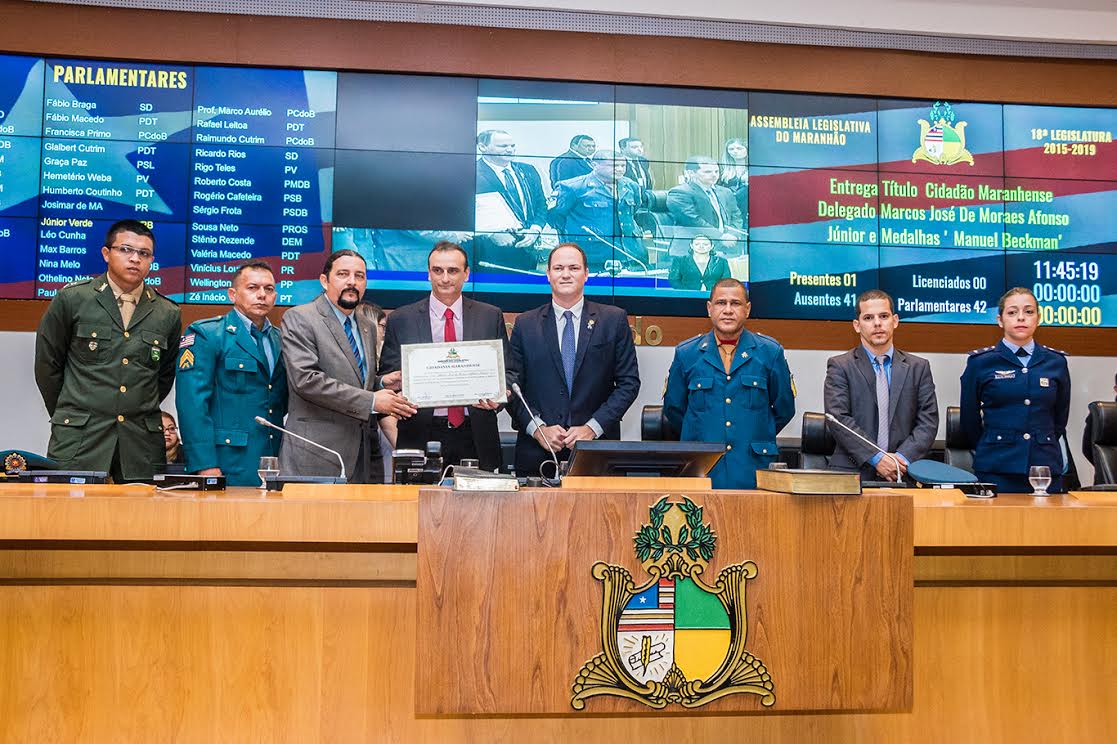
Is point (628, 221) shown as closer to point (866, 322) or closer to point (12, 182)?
point (866, 322)

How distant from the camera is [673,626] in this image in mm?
1725

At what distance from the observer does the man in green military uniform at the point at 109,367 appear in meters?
3.36

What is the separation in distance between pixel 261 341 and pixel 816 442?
8.26ft

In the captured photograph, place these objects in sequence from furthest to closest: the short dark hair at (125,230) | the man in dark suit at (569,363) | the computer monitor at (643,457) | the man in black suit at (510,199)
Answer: the man in black suit at (510,199), the man in dark suit at (569,363), the short dark hair at (125,230), the computer monitor at (643,457)

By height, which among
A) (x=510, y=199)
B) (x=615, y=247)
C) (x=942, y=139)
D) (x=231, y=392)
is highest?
(x=942, y=139)

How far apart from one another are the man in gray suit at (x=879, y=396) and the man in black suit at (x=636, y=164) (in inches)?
61.6

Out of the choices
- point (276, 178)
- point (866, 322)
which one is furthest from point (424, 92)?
point (866, 322)

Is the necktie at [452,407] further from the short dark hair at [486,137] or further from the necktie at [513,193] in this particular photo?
the short dark hair at [486,137]

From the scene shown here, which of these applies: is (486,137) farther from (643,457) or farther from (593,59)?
(643,457)

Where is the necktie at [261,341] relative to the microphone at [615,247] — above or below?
below

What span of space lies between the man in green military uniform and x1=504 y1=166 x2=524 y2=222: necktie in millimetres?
2086

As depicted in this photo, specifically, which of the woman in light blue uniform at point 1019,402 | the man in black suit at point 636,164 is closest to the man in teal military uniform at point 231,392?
the man in black suit at point 636,164

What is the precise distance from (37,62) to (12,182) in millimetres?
658

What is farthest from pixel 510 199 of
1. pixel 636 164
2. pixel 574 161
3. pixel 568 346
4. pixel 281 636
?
pixel 281 636
